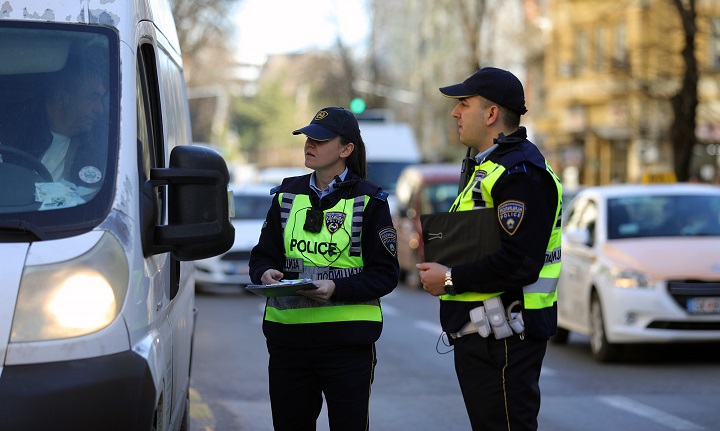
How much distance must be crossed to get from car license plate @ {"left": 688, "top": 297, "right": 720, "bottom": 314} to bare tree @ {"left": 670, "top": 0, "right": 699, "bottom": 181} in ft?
41.9

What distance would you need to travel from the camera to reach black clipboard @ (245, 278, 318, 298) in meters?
5.09

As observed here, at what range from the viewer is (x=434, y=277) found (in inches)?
201

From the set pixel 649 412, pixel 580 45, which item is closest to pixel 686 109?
pixel 649 412

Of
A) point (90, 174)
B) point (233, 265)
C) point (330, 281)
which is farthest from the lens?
point (233, 265)

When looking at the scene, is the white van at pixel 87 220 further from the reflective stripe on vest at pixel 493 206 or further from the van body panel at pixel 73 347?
the reflective stripe on vest at pixel 493 206

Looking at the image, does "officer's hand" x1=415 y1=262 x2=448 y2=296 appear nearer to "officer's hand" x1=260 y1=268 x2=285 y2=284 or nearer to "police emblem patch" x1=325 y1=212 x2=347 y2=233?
"police emblem patch" x1=325 y1=212 x2=347 y2=233

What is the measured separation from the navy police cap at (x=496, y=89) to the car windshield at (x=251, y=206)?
18164 millimetres

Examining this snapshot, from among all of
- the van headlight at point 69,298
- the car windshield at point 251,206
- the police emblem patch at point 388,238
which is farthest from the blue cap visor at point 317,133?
the car windshield at point 251,206

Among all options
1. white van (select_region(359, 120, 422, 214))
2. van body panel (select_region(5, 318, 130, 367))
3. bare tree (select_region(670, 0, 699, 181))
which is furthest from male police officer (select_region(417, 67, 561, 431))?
white van (select_region(359, 120, 422, 214))

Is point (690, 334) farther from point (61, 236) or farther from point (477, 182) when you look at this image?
point (61, 236)

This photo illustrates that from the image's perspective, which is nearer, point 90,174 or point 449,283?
point 90,174

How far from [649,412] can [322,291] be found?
5397 millimetres

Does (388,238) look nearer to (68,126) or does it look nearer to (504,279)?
(504,279)

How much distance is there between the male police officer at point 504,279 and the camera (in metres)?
5.04
